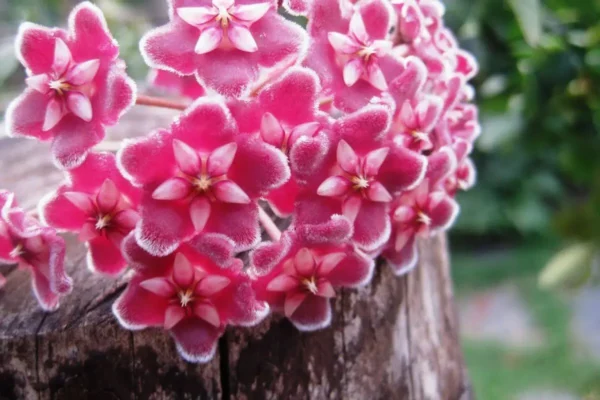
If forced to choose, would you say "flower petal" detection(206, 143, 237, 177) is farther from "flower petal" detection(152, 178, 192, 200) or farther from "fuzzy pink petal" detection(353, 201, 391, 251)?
"fuzzy pink petal" detection(353, 201, 391, 251)

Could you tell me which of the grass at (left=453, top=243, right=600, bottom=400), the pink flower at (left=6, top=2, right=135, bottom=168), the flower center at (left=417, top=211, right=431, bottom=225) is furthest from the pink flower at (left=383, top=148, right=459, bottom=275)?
the grass at (left=453, top=243, right=600, bottom=400)

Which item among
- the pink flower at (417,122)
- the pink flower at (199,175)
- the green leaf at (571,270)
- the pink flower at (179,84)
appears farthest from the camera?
the green leaf at (571,270)

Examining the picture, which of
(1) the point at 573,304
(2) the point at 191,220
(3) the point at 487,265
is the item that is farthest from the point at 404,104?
(3) the point at 487,265

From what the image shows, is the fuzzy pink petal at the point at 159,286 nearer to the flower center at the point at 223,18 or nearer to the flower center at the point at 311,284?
the flower center at the point at 311,284

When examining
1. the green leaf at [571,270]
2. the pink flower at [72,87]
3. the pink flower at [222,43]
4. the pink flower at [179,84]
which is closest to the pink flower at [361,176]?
the pink flower at [222,43]

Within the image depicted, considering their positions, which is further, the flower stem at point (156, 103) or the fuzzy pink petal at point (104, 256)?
the flower stem at point (156, 103)

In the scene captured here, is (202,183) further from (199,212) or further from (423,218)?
(423,218)
